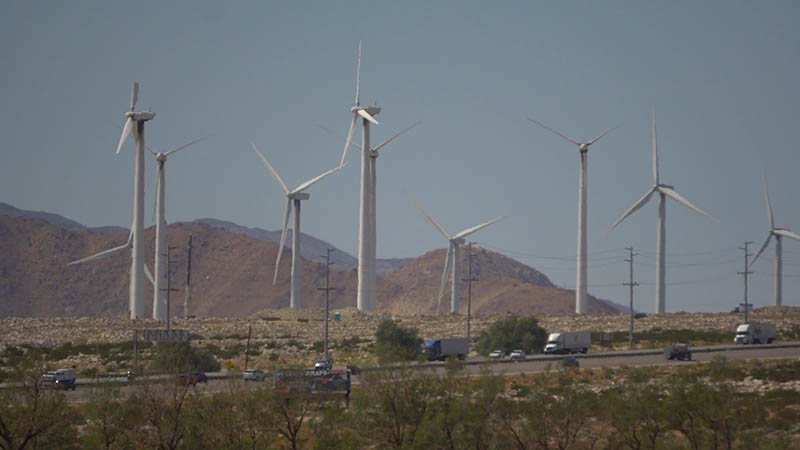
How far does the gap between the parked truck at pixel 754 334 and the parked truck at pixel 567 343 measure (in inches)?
619

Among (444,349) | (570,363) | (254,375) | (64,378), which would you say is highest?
(444,349)

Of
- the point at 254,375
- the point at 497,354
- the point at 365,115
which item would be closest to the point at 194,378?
the point at 254,375

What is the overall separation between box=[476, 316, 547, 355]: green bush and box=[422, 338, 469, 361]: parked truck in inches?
436

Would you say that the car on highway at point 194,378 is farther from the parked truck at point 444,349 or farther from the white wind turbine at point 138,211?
the white wind turbine at point 138,211

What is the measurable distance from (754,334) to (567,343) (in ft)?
63.6

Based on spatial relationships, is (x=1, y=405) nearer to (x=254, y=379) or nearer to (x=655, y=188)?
(x=254, y=379)

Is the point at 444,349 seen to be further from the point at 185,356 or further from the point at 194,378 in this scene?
the point at 194,378

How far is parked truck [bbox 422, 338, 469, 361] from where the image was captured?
3282 inches

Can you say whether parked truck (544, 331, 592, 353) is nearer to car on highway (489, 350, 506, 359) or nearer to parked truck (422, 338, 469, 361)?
car on highway (489, 350, 506, 359)

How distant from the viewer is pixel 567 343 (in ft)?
304

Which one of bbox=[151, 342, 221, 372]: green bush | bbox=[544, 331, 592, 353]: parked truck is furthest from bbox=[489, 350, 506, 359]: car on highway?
bbox=[151, 342, 221, 372]: green bush

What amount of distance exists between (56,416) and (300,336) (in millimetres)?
67334

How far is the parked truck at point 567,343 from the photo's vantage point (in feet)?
304

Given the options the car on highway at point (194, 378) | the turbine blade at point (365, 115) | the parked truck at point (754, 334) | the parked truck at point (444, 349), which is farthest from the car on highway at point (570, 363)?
the turbine blade at point (365, 115)
